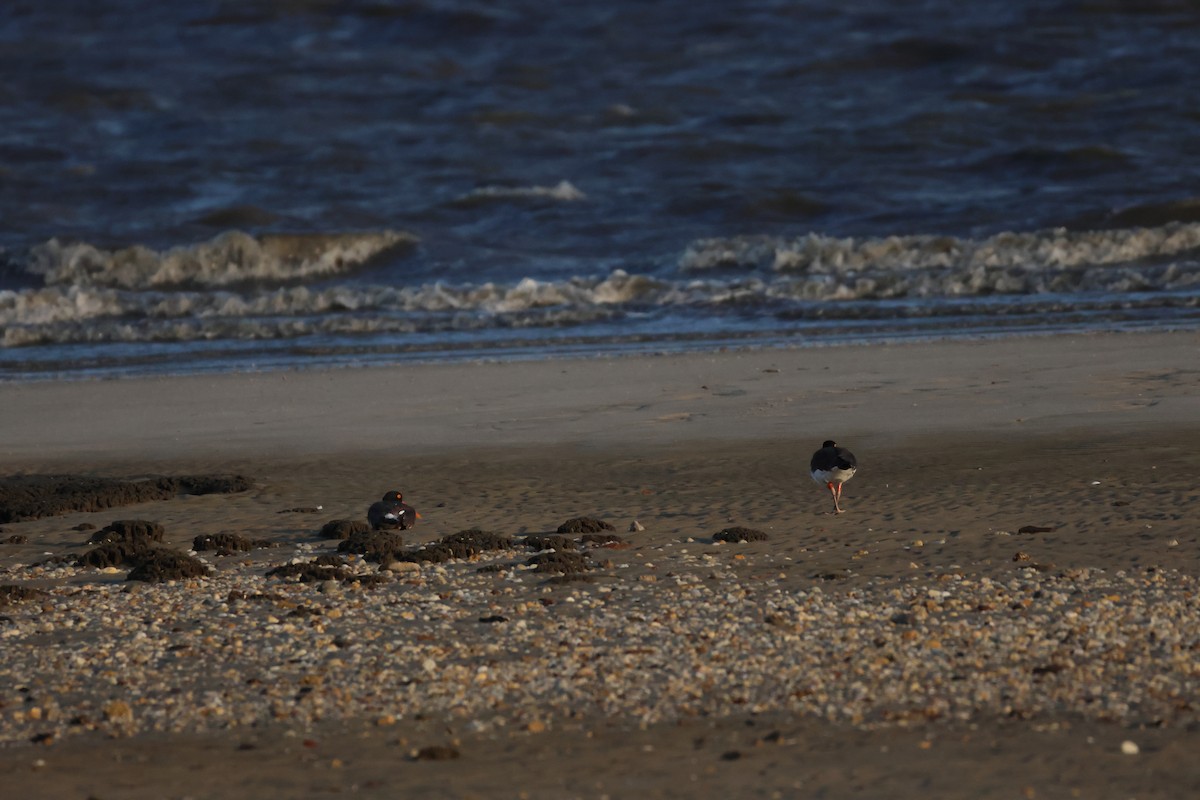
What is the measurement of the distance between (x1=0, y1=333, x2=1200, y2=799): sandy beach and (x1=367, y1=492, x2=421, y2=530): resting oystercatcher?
0.45ft

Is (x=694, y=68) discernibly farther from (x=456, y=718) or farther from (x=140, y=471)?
(x=456, y=718)

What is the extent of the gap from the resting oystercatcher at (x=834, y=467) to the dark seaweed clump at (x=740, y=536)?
1.56ft

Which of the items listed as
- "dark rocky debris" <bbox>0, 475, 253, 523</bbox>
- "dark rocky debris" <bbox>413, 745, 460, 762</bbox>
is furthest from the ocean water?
"dark rocky debris" <bbox>413, 745, 460, 762</bbox>

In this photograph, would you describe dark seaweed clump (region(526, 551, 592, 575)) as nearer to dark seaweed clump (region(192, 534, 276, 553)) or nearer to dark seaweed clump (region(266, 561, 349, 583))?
dark seaweed clump (region(266, 561, 349, 583))

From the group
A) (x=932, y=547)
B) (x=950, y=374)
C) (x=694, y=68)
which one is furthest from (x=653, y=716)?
(x=694, y=68)

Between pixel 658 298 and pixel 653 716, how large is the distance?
40.0 feet

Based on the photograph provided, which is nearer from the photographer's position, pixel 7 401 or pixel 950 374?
pixel 950 374

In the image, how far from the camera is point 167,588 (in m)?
5.46

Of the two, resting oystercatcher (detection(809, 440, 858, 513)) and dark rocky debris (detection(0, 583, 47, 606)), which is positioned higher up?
resting oystercatcher (detection(809, 440, 858, 513))

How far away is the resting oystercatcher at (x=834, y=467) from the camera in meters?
6.18

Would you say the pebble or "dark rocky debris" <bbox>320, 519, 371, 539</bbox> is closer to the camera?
the pebble

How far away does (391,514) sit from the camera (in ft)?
20.4

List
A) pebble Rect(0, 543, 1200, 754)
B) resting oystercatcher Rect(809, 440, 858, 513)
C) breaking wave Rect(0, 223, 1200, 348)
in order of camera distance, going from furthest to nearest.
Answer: breaking wave Rect(0, 223, 1200, 348) < resting oystercatcher Rect(809, 440, 858, 513) < pebble Rect(0, 543, 1200, 754)

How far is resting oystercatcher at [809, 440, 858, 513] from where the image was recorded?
618 centimetres
